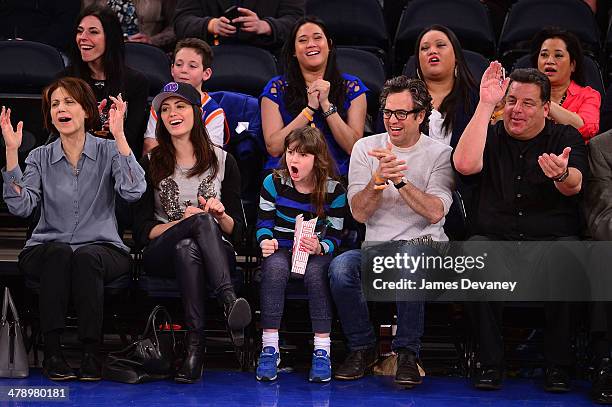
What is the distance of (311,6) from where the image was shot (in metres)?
7.03

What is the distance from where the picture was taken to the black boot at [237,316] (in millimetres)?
4531

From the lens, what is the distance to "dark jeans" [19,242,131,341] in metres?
4.61

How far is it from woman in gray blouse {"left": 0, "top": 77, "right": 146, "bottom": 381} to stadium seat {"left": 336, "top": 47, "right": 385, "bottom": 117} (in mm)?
1793

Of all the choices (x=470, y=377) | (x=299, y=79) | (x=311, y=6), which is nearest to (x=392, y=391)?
(x=470, y=377)

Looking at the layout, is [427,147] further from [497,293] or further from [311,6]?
[311,6]

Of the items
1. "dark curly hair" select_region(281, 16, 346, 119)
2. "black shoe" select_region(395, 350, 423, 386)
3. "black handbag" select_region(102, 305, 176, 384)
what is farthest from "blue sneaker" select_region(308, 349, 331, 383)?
"dark curly hair" select_region(281, 16, 346, 119)

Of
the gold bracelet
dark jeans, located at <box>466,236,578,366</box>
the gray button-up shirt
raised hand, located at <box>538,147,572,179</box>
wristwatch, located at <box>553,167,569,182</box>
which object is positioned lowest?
dark jeans, located at <box>466,236,578,366</box>

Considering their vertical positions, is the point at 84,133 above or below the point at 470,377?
above

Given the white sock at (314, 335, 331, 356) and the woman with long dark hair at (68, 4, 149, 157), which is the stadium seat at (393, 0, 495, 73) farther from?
the white sock at (314, 335, 331, 356)

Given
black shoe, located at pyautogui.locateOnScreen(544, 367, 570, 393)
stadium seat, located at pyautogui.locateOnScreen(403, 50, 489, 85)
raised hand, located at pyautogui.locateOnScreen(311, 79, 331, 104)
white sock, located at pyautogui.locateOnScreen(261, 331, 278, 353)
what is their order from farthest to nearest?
stadium seat, located at pyautogui.locateOnScreen(403, 50, 489, 85), raised hand, located at pyautogui.locateOnScreen(311, 79, 331, 104), white sock, located at pyautogui.locateOnScreen(261, 331, 278, 353), black shoe, located at pyautogui.locateOnScreen(544, 367, 570, 393)

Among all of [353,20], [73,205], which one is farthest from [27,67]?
[353,20]

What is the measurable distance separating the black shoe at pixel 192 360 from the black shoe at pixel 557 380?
4.97 ft

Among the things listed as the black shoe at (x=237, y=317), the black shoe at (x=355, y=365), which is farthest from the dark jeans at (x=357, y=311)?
the black shoe at (x=237, y=317)

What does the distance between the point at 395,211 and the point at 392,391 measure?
85 centimetres
